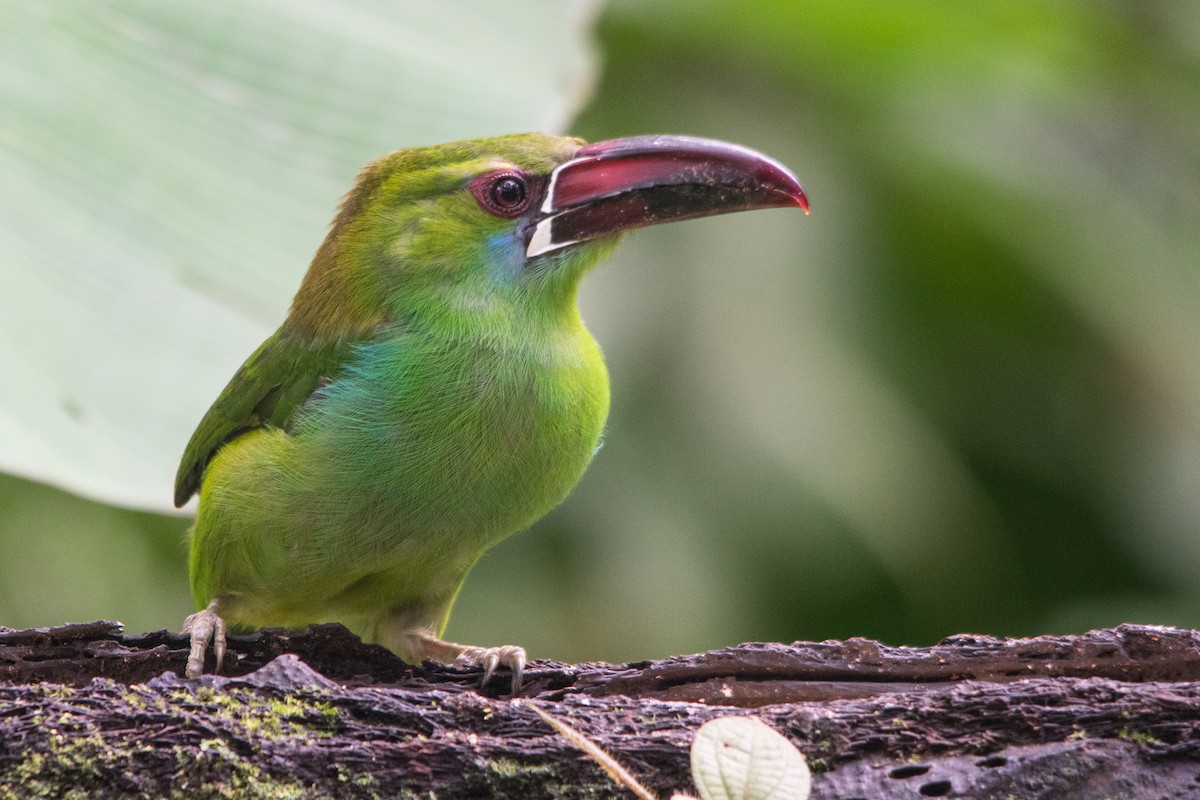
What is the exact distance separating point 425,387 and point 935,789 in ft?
5.50

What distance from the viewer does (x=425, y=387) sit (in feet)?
11.2

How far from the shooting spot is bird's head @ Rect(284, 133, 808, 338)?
353 centimetres

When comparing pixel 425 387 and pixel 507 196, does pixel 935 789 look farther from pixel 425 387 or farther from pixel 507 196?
pixel 507 196

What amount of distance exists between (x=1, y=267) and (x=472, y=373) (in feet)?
3.49

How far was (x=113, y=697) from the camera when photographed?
2262 millimetres

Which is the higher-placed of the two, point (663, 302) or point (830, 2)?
point (830, 2)

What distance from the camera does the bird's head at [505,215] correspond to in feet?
11.6

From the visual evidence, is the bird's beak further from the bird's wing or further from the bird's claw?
the bird's claw

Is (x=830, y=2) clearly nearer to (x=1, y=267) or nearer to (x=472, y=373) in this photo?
(x=472, y=373)

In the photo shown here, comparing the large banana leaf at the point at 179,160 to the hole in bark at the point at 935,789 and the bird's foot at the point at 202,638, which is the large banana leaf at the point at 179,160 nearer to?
the bird's foot at the point at 202,638

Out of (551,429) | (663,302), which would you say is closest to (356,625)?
(551,429)

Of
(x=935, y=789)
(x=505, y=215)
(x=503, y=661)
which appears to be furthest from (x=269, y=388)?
(x=935, y=789)

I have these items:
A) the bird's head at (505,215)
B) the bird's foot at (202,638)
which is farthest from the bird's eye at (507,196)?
the bird's foot at (202,638)

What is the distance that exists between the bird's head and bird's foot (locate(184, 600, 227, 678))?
2.78ft
